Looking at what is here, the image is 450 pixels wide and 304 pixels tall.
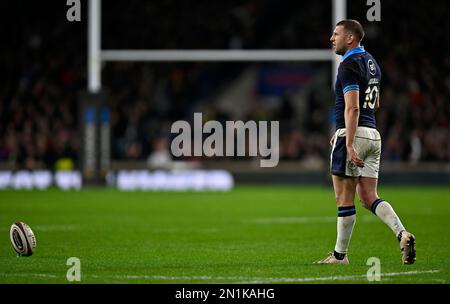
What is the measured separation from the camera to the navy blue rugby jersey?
8.57 meters

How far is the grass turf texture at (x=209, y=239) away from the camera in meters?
8.07

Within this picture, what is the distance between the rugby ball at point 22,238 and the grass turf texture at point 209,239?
0.36 ft

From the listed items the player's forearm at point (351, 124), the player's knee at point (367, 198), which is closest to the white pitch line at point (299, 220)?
the player's knee at point (367, 198)

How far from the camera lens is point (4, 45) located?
29.7 m

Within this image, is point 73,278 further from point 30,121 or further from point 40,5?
point 40,5

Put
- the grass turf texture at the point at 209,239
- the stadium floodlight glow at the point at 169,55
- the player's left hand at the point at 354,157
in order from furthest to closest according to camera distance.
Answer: the stadium floodlight glow at the point at 169,55, the player's left hand at the point at 354,157, the grass turf texture at the point at 209,239

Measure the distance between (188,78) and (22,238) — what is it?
21.3m

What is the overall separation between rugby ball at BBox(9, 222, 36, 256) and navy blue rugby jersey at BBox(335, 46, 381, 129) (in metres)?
2.89

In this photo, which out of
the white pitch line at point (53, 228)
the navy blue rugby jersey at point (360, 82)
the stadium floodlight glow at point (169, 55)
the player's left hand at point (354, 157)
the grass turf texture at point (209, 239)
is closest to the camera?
the grass turf texture at point (209, 239)

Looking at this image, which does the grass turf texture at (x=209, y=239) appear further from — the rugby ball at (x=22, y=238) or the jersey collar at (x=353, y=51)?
the jersey collar at (x=353, y=51)

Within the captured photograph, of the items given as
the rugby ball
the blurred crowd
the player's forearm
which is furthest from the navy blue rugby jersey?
the blurred crowd

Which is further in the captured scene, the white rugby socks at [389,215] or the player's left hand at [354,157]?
the white rugby socks at [389,215]

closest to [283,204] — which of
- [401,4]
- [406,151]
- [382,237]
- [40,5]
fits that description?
[382,237]

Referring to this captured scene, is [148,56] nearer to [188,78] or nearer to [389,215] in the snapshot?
[188,78]
